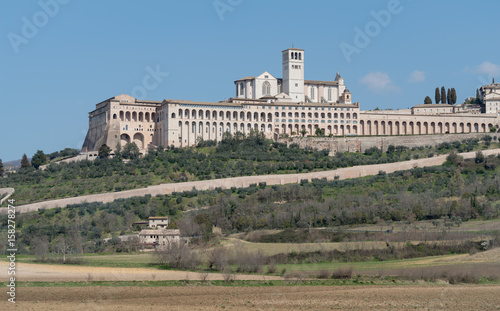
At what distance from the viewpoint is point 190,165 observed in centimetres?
6794

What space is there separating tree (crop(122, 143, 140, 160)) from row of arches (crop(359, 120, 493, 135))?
25.6m

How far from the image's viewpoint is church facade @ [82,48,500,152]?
248 feet

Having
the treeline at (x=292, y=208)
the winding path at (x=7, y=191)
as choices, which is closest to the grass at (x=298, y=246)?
the treeline at (x=292, y=208)

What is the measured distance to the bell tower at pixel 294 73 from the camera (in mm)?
84925

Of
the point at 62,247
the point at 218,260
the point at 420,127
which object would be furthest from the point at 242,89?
the point at 218,260

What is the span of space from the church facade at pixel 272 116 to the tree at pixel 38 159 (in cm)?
522

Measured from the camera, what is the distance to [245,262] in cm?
3469

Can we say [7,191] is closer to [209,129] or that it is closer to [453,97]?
[209,129]

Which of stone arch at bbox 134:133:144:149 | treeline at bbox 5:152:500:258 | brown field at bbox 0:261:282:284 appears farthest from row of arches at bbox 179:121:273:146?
brown field at bbox 0:261:282:284

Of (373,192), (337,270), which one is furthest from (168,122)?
(337,270)

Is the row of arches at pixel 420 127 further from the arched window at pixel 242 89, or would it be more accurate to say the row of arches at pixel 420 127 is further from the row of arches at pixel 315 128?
the arched window at pixel 242 89

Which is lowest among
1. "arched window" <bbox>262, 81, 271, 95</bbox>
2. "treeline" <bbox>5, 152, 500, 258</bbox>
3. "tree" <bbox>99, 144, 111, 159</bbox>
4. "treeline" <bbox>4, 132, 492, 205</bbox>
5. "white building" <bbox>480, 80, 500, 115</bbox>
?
"treeline" <bbox>5, 152, 500, 258</bbox>

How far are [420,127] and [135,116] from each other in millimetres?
31158

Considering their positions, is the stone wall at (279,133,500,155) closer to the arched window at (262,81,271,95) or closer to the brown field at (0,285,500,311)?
the arched window at (262,81,271,95)
